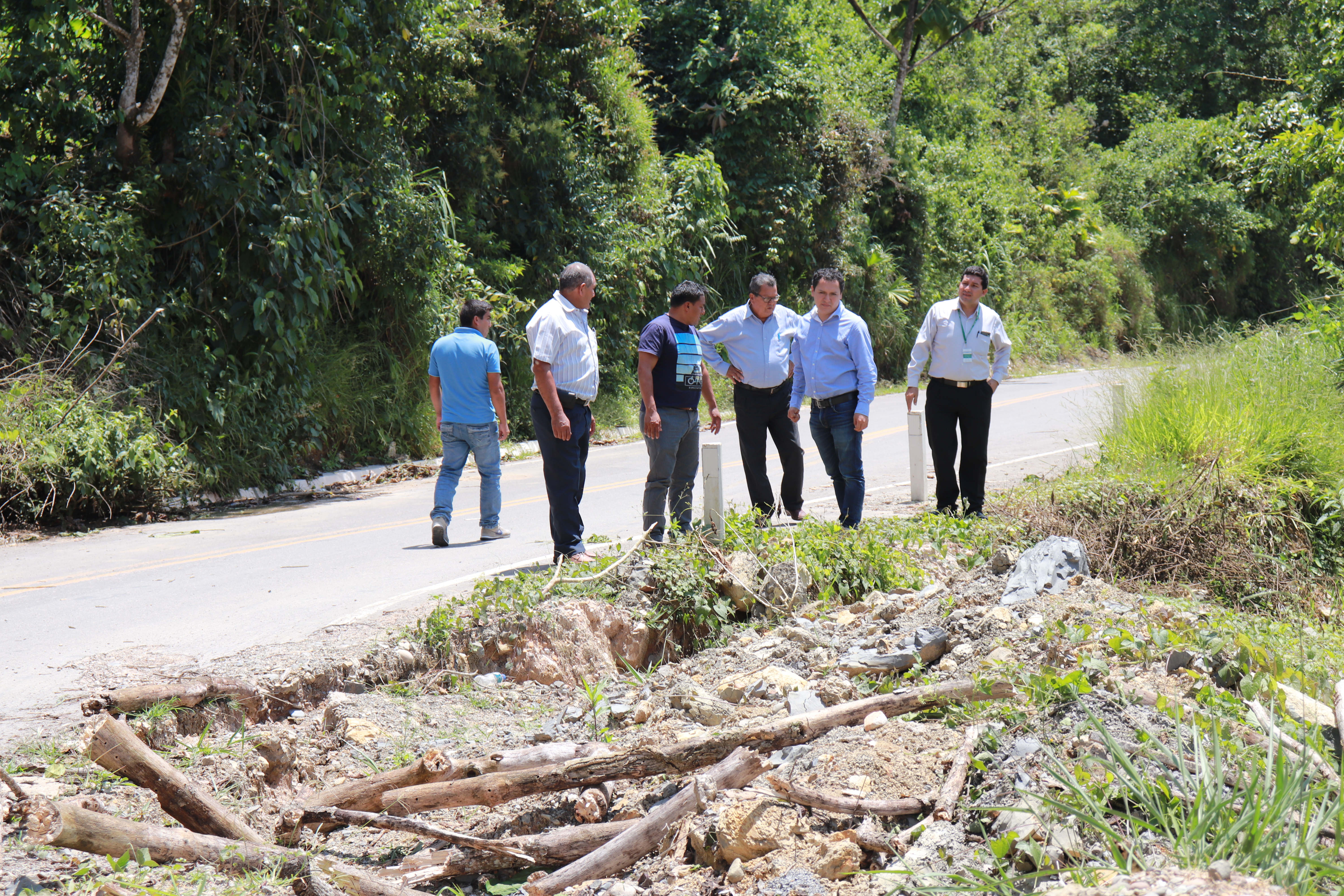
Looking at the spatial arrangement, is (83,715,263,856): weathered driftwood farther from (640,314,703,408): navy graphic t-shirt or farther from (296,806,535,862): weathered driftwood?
(640,314,703,408): navy graphic t-shirt

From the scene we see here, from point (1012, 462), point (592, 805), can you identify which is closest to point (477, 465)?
point (592, 805)

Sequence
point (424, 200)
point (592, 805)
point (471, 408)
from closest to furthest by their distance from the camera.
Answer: point (592, 805)
point (471, 408)
point (424, 200)

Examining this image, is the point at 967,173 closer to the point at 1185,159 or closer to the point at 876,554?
the point at 1185,159

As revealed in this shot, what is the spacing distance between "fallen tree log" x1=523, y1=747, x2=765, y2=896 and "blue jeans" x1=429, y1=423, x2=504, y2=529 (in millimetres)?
5557

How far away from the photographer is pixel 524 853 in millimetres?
3656

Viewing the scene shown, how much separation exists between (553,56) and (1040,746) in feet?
50.6

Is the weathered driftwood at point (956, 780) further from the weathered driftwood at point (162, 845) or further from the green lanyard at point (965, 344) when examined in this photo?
the green lanyard at point (965, 344)

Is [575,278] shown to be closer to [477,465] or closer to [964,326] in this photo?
[477,465]

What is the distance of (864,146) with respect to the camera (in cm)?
2377

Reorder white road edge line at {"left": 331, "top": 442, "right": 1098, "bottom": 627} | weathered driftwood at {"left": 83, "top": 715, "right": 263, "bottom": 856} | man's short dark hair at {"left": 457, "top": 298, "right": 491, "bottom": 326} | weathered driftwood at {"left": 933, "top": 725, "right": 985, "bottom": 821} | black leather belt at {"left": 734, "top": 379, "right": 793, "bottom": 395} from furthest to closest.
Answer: man's short dark hair at {"left": 457, "top": 298, "right": 491, "bottom": 326} → black leather belt at {"left": 734, "top": 379, "right": 793, "bottom": 395} → white road edge line at {"left": 331, "top": 442, "right": 1098, "bottom": 627} → weathered driftwood at {"left": 83, "top": 715, "right": 263, "bottom": 856} → weathered driftwood at {"left": 933, "top": 725, "right": 985, "bottom": 821}

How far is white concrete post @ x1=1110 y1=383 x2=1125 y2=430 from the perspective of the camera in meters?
9.58

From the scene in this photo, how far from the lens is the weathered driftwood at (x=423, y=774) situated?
398cm

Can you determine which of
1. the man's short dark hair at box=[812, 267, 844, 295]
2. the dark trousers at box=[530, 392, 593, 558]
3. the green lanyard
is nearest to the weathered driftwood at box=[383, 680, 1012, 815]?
the dark trousers at box=[530, 392, 593, 558]

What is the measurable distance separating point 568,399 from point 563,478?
0.53 m
